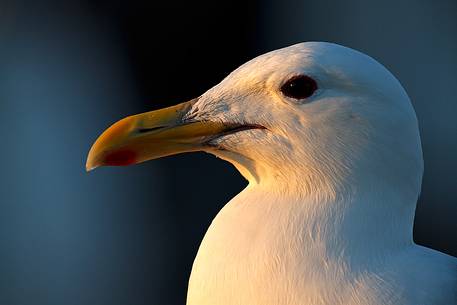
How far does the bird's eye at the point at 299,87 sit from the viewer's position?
977 millimetres

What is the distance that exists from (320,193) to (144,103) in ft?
8.22

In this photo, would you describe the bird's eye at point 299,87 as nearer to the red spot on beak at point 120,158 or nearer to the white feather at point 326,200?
the white feather at point 326,200

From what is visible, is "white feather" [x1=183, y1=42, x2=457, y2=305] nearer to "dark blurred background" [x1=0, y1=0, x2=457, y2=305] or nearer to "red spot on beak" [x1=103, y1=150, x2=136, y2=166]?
"red spot on beak" [x1=103, y1=150, x2=136, y2=166]

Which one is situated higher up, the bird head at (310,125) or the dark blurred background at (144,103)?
the bird head at (310,125)

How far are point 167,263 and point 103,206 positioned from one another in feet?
1.66

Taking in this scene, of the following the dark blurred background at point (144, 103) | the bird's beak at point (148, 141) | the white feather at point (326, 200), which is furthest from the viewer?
the dark blurred background at point (144, 103)

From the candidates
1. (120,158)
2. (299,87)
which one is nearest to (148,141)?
(120,158)

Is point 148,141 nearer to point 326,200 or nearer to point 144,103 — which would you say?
point 326,200

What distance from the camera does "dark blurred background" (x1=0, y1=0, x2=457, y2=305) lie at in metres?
3.19

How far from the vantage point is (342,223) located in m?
0.95

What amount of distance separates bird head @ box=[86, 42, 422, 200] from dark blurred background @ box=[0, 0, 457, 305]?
6.61ft

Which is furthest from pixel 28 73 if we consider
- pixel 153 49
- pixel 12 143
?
pixel 153 49

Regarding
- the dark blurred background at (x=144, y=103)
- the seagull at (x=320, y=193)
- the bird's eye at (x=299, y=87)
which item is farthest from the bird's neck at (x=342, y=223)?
the dark blurred background at (x=144, y=103)

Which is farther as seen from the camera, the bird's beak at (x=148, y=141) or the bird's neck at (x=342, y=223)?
the bird's beak at (x=148, y=141)
